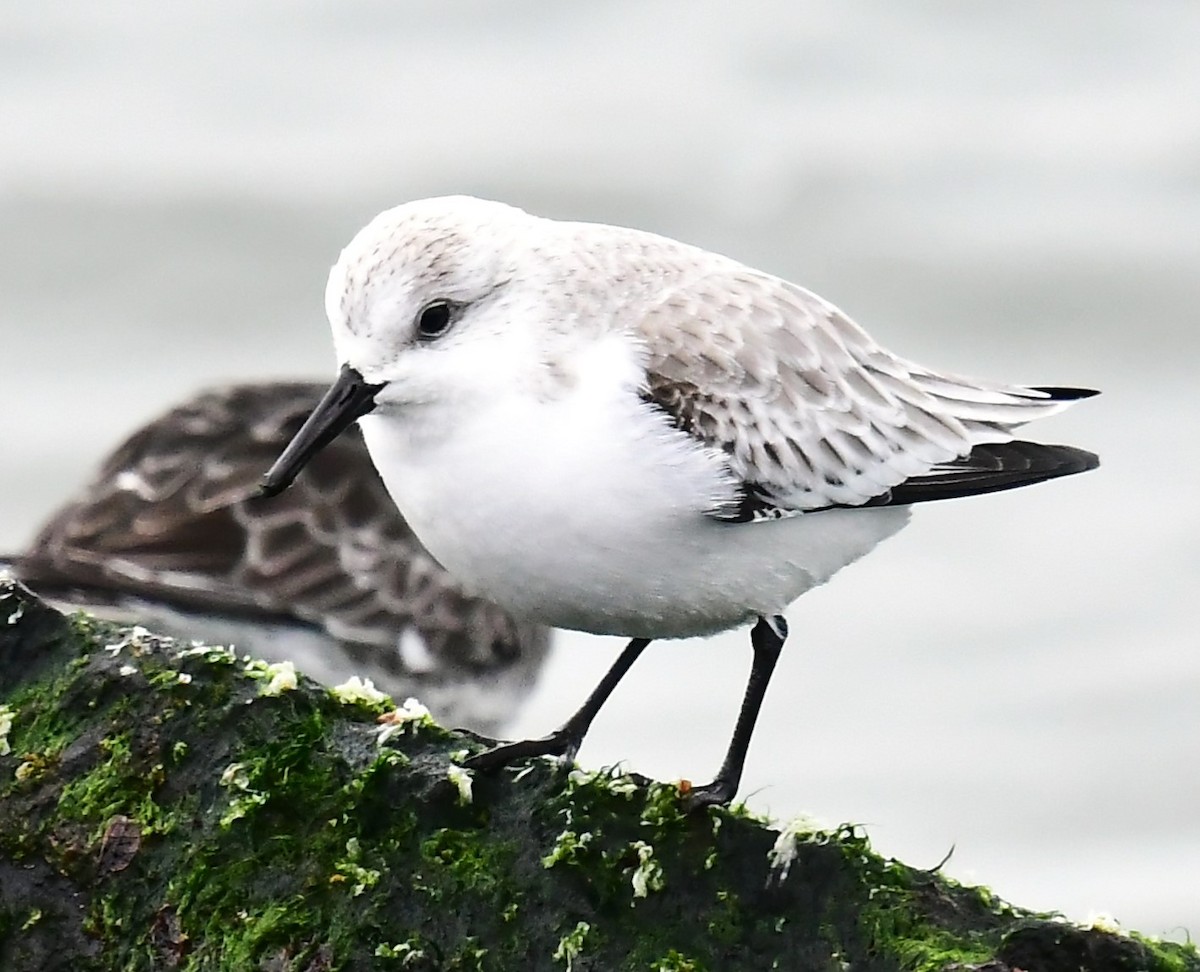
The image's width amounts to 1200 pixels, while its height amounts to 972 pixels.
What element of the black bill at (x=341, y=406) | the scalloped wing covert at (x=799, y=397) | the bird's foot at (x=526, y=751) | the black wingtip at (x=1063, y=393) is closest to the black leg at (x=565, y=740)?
the bird's foot at (x=526, y=751)

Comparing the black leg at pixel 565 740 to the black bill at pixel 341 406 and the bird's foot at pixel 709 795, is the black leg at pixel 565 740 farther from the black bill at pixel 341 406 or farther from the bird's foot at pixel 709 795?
the black bill at pixel 341 406

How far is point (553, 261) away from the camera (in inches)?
197

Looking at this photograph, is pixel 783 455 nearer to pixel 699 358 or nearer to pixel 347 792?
pixel 699 358

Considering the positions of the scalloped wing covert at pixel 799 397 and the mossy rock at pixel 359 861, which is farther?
the scalloped wing covert at pixel 799 397

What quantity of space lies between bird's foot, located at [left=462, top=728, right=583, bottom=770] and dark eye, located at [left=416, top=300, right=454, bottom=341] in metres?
0.96

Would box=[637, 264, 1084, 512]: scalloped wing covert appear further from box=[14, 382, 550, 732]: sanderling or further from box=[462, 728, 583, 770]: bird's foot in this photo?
box=[14, 382, 550, 732]: sanderling

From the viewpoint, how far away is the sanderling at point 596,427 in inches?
184

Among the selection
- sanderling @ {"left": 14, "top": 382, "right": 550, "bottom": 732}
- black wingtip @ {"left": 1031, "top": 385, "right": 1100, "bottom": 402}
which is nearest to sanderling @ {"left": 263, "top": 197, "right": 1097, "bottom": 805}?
black wingtip @ {"left": 1031, "top": 385, "right": 1100, "bottom": 402}

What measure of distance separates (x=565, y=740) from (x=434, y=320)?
113cm

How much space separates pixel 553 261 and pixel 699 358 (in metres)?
0.42

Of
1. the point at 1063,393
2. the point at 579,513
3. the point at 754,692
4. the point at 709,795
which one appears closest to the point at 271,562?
the point at 754,692

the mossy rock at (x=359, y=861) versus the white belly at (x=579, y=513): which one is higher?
the white belly at (x=579, y=513)

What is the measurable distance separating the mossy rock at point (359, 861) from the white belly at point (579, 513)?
466mm

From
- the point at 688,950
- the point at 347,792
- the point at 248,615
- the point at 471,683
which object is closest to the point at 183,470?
the point at 248,615
